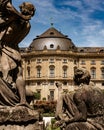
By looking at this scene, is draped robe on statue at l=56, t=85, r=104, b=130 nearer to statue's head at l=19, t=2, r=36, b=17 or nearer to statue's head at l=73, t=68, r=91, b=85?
statue's head at l=73, t=68, r=91, b=85

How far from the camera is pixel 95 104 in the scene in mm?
4668

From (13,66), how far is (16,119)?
2.43 feet

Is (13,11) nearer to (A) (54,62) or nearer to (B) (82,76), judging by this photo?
(B) (82,76)

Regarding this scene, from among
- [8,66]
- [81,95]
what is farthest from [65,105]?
[8,66]

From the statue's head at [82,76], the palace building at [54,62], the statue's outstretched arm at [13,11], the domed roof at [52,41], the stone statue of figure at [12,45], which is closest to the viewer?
the statue's head at [82,76]

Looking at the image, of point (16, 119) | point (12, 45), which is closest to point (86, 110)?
point (16, 119)

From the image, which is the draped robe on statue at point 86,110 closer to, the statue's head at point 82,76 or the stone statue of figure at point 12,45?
the statue's head at point 82,76

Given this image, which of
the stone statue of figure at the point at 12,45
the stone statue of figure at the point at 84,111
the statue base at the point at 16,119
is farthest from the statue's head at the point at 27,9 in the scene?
the stone statue of figure at the point at 84,111

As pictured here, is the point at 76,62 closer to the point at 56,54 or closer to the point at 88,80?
the point at 56,54

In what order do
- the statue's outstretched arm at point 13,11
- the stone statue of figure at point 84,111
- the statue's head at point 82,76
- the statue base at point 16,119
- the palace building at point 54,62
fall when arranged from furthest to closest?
the palace building at point 54,62 < the statue's outstretched arm at point 13,11 < the statue base at point 16,119 < the statue's head at point 82,76 < the stone statue of figure at point 84,111

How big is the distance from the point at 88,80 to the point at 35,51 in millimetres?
82080

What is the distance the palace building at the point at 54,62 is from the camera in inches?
3413

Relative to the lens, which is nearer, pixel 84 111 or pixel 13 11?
pixel 84 111

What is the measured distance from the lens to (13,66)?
585 cm
